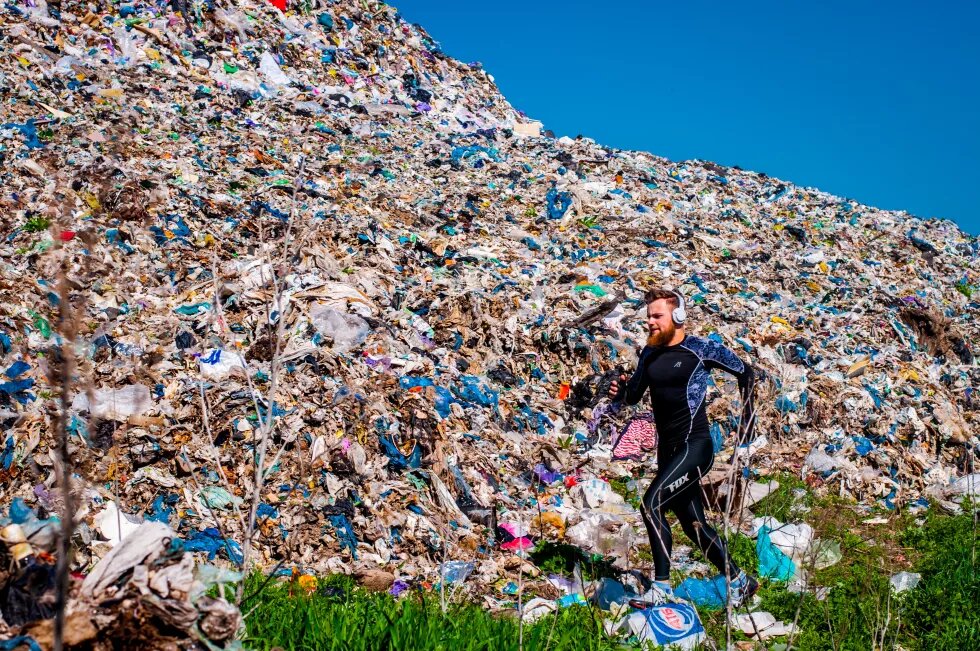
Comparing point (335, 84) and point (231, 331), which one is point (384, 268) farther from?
point (335, 84)

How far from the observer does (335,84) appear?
50.6 feet

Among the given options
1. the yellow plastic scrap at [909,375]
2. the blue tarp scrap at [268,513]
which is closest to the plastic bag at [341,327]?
the blue tarp scrap at [268,513]

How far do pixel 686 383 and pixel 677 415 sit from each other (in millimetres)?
188

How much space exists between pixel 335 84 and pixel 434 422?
470 inches

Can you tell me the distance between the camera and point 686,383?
12.8ft

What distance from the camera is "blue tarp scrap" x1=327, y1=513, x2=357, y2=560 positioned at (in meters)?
4.45

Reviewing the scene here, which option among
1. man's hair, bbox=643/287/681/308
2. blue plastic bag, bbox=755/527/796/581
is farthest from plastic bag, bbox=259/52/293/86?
blue plastic bag, bbox=755/527/796/581

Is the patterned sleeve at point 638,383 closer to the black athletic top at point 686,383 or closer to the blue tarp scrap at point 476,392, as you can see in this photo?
the black athletic top at point 686,383

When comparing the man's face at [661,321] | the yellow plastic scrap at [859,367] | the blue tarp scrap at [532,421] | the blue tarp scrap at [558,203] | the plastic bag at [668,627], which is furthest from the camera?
the blue tarp scrap at [558,203]

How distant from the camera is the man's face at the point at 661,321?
397 centimetres

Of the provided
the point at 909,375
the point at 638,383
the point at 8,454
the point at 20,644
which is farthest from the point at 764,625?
the point at 909,375

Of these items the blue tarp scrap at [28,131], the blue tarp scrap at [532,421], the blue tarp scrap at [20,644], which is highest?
the blue tarp scrap at [28,131]

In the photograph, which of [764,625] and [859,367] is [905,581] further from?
[859,367]

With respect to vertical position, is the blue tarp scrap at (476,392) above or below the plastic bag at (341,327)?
below
